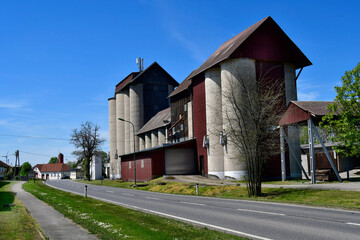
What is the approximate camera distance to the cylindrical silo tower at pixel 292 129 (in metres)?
38.7

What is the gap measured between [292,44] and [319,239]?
1415 inches

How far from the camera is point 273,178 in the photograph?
39250mm

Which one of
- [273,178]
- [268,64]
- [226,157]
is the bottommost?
[273,178]

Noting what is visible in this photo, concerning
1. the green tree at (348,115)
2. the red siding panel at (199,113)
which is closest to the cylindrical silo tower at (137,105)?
the red siding panel at (199,113)

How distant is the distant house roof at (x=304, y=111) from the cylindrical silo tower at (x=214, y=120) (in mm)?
12506

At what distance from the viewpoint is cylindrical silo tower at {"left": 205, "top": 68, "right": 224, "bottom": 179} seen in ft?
136

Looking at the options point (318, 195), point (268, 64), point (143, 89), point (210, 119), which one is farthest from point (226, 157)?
point (143, 89)

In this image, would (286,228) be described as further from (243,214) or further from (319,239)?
(243,214)

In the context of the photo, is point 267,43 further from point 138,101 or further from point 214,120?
point 138,101

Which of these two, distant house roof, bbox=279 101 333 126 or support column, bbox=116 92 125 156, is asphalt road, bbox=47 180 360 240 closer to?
distant house roof, bbox=279 101 333 126

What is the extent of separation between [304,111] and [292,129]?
11555mm

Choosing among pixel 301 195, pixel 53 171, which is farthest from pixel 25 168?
pixel 301 195

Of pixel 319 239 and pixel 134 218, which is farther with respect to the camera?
pixel 134 218

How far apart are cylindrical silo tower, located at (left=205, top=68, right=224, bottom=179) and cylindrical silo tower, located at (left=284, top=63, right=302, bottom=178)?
24.9 ft
